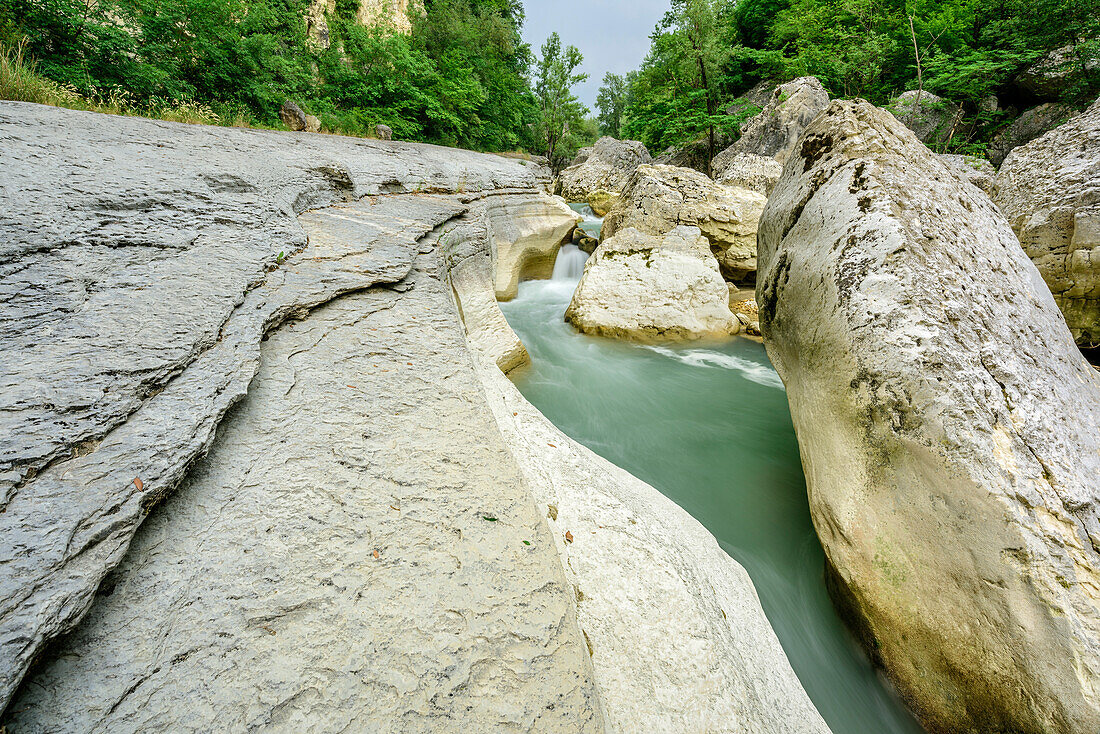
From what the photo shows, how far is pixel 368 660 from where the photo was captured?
43.6 inches

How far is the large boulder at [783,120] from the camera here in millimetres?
11383

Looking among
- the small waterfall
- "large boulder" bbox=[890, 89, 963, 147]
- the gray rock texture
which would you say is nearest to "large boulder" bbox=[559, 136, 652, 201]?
the small waterfall

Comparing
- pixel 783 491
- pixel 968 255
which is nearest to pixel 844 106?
pixel 968 255

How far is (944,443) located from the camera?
1.76 m

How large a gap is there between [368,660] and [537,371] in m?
3.83

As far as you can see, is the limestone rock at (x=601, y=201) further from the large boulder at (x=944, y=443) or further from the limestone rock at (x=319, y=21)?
the limestone rock at (x=319, y=21)

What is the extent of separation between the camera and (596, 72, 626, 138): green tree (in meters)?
42.7

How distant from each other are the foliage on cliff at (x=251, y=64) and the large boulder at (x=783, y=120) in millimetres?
9047

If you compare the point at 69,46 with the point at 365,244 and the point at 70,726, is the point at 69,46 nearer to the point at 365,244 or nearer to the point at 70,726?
the point at 365,244

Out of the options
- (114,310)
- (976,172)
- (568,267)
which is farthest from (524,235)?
(976,172)

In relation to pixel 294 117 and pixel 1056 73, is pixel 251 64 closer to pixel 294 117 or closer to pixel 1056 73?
pixel 294 117

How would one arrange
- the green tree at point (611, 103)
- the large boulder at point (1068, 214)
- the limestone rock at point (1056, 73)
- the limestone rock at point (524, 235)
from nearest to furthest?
the large boulder at point (1068, 214) < the limestone rock at point (524, 235) < the limestone rock at point (1056, 73) < the green tree at point (611, 103)

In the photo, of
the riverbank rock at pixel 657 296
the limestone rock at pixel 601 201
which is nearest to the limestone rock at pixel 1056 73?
the limestone rock at pixel 601 201

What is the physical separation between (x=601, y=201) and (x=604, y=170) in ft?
7.91
